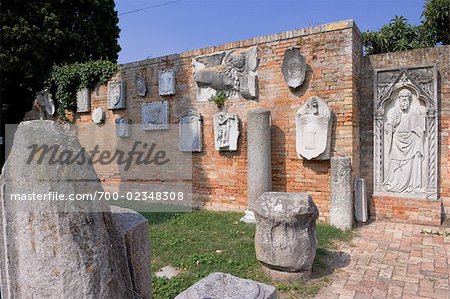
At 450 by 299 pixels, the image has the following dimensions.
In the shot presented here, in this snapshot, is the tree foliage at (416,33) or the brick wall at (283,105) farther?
the tree foliage at (416,33)

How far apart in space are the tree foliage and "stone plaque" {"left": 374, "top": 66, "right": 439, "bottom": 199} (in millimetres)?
5572

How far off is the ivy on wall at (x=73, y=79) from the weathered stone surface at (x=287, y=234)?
6385 millimetres

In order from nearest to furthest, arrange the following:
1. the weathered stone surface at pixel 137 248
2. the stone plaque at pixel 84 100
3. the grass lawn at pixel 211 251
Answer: the weathered stone surface at pixel 137 248 → the grass lawn at pixel 211 251 → the stone plaque at pixel 84 100

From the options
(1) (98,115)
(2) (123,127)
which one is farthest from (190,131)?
(1) (98,115)

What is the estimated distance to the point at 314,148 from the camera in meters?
5.45

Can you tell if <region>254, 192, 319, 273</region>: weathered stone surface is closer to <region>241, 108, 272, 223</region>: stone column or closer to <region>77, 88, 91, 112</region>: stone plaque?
<region>241, 108, 272, 223</region>: stone column

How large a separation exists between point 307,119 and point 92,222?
480 cm

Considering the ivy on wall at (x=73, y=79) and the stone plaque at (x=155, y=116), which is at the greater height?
the ivy on wall at (x=73, y=79)

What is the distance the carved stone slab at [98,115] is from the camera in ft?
27.2

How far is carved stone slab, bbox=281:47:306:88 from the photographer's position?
5.60 m

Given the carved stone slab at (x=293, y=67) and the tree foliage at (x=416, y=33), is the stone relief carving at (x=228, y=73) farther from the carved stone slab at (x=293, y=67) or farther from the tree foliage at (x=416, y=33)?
the tree foliage at (x=416, y=33)

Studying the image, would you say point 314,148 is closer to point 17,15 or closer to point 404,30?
point 404,30

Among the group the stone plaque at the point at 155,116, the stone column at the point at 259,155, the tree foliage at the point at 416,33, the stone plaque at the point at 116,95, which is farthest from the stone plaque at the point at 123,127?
the tree foliage at the point at 416,33

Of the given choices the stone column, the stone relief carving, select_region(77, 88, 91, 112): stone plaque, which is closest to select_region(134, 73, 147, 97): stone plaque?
the stone relief carving
